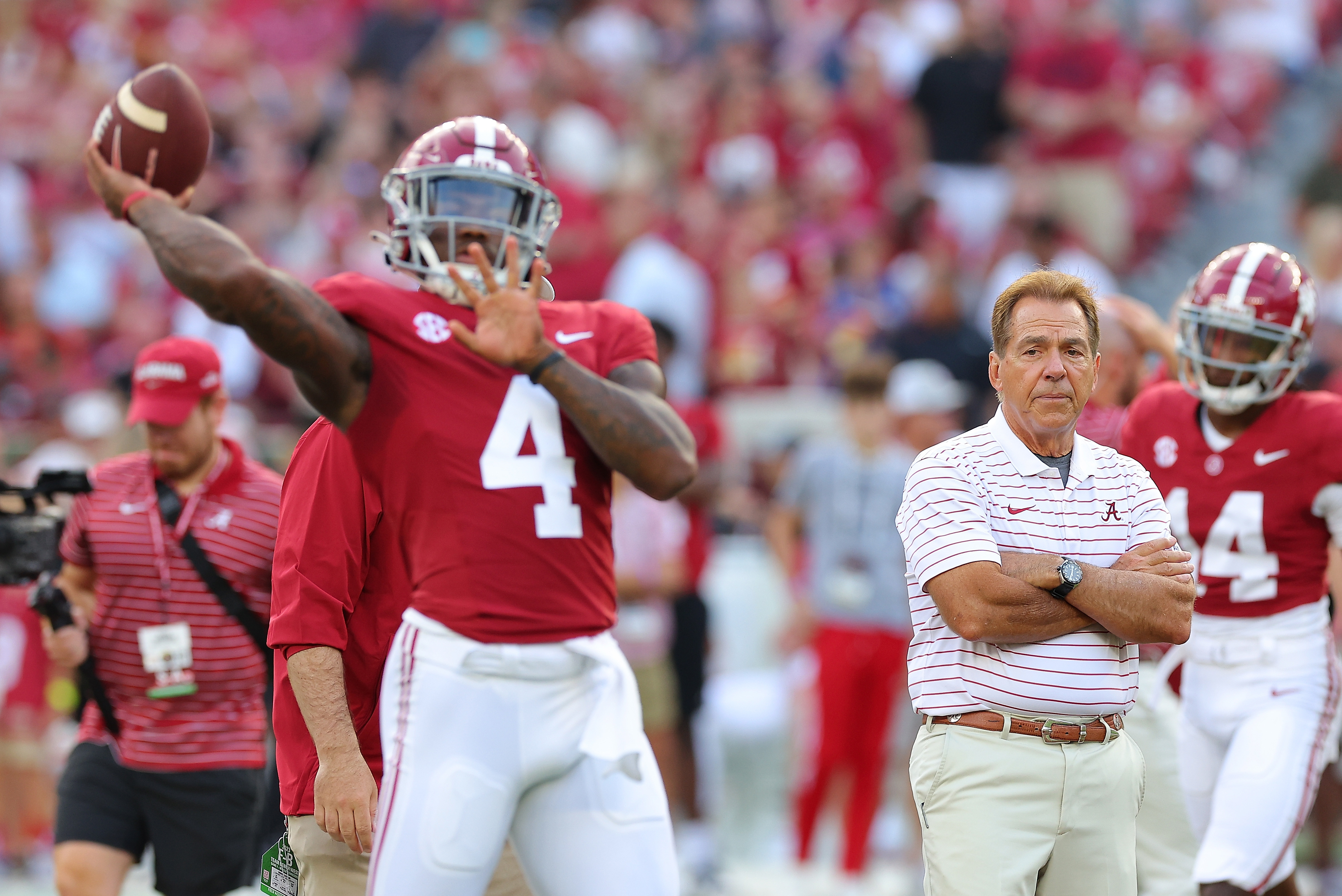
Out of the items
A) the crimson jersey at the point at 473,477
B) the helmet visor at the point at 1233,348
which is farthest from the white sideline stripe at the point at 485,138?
the helmet visor at the point at 1233,348

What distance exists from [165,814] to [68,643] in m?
0.60

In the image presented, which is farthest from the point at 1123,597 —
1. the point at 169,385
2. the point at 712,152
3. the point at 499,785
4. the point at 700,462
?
the point at 712,152

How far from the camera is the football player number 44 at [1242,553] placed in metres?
4.60

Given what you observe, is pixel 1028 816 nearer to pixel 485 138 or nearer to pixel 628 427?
pixel 628 427

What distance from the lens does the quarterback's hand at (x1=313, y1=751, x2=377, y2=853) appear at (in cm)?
345

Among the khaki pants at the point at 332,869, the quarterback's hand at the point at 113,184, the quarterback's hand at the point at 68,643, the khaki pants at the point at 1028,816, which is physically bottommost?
the khaki pants at the point at 332,869

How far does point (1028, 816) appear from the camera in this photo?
137 inches

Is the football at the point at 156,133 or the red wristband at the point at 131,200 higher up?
the football at the point at 156,133

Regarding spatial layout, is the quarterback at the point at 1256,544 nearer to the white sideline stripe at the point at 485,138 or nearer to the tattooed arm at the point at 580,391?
the tattooed arm at the point at 580,391

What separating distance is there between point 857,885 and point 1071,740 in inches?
165

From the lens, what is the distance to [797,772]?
8188mm

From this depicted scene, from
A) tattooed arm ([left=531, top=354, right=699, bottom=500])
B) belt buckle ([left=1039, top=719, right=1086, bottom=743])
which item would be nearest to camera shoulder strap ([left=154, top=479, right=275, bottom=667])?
tattooed arm ([left=531, top=354, right=699, bottom=500])

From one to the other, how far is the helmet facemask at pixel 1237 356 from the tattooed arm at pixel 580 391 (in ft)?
6.38

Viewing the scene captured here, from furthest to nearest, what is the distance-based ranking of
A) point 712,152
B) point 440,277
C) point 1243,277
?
point 712,152, point 1243,277, point 440,277
